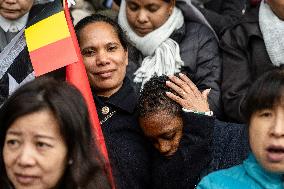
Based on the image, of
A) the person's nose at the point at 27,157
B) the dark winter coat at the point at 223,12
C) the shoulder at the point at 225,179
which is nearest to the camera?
the person's nose at the point at 27,157

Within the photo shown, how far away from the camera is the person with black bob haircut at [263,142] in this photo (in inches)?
102

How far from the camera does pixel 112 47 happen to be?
134 inches

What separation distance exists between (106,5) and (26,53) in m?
1.78

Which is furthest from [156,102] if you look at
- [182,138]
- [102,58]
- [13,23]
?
[13,23]

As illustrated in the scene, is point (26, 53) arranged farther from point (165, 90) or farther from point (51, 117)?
point (51, 117)

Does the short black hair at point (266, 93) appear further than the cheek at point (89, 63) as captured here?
No

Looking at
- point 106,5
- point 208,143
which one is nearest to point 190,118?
point 208,143

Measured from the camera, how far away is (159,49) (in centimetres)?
395

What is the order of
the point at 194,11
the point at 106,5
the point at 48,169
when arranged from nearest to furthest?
the point at 48,169 < the point at 194,11 < the point at 106,5

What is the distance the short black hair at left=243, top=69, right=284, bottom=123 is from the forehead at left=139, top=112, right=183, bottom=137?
433 mm

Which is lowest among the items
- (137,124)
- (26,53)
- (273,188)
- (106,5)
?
(273,188)

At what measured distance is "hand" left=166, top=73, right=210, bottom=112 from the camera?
10.4 ft

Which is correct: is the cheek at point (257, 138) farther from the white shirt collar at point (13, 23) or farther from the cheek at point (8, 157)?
the white shirt collar at point (13, 23)

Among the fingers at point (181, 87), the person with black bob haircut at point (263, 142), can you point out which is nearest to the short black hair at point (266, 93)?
the person with black bob haircut at point (263, 142)
